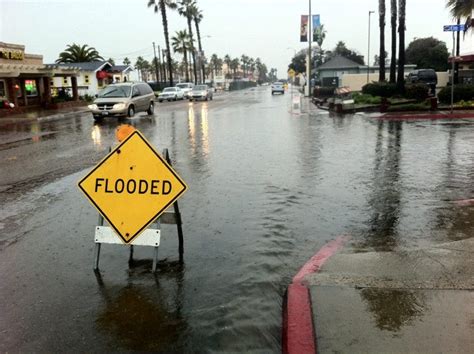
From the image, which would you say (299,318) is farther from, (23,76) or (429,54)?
(429,54)

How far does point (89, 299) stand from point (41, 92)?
38.0 metres

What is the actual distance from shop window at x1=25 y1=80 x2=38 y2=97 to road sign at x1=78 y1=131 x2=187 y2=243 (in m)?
36.4

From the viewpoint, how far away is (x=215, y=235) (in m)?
6.11

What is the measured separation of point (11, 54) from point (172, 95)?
19.6 meters

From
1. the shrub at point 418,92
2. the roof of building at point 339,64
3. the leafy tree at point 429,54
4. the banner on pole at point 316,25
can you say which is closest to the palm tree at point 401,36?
the shrub at point 418,92

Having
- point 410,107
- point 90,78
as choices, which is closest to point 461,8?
point 410,107

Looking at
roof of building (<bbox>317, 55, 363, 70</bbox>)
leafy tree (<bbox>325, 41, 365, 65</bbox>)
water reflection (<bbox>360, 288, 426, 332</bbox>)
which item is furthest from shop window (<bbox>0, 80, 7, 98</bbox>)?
leafy tree (<bbox>325, 41, 365, 65</bbox>)

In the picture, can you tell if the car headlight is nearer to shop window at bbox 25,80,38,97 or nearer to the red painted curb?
shop window at bbox 25,80,38,97

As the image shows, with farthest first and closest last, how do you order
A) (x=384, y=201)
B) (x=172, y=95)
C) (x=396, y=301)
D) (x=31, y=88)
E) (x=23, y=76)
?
(x=172, y=95)
(x=31, y=88)
(x=23, y=76)
(x=384, y=201)
(x=396, y=301)

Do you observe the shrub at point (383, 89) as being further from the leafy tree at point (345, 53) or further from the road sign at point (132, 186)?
the leafy tree at point (345, 53)

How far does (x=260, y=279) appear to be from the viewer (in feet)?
15.6

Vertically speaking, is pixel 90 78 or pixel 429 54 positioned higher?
pixel 429 54

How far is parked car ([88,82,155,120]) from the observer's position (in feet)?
79.8

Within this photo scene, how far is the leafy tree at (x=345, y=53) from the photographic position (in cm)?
12340
